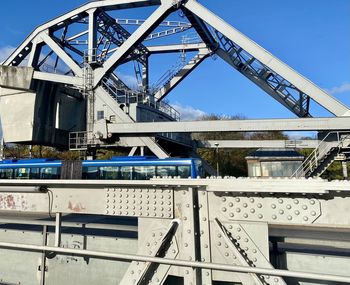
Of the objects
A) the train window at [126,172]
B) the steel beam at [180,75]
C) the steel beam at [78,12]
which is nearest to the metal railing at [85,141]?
the train window at [126,172]

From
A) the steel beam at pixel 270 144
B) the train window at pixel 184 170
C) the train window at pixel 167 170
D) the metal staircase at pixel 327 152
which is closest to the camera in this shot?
the train window at pixel 184 170

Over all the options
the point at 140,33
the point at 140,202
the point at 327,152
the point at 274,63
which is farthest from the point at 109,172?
the point at 140,202

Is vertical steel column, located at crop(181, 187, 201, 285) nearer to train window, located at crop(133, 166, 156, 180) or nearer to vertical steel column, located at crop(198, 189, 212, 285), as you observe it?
vertical steel column, located at crop(198, 189, 212, 285)

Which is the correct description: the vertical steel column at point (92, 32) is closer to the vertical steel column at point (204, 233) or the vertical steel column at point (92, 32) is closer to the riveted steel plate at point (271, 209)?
the vertical steel column at point (204, 233)

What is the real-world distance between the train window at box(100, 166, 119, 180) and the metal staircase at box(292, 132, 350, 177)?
14.0m

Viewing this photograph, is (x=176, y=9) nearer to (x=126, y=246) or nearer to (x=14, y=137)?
(x=14, y=137)

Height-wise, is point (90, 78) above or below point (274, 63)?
above

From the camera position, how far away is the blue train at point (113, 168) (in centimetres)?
2012

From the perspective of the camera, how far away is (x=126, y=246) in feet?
12.4

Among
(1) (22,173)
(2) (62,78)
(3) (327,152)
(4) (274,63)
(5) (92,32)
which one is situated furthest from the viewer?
(5) (92,32)

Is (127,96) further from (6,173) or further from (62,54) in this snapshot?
(6,173)

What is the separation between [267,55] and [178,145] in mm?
14415

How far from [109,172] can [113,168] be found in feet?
1.35

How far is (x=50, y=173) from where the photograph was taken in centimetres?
2284
